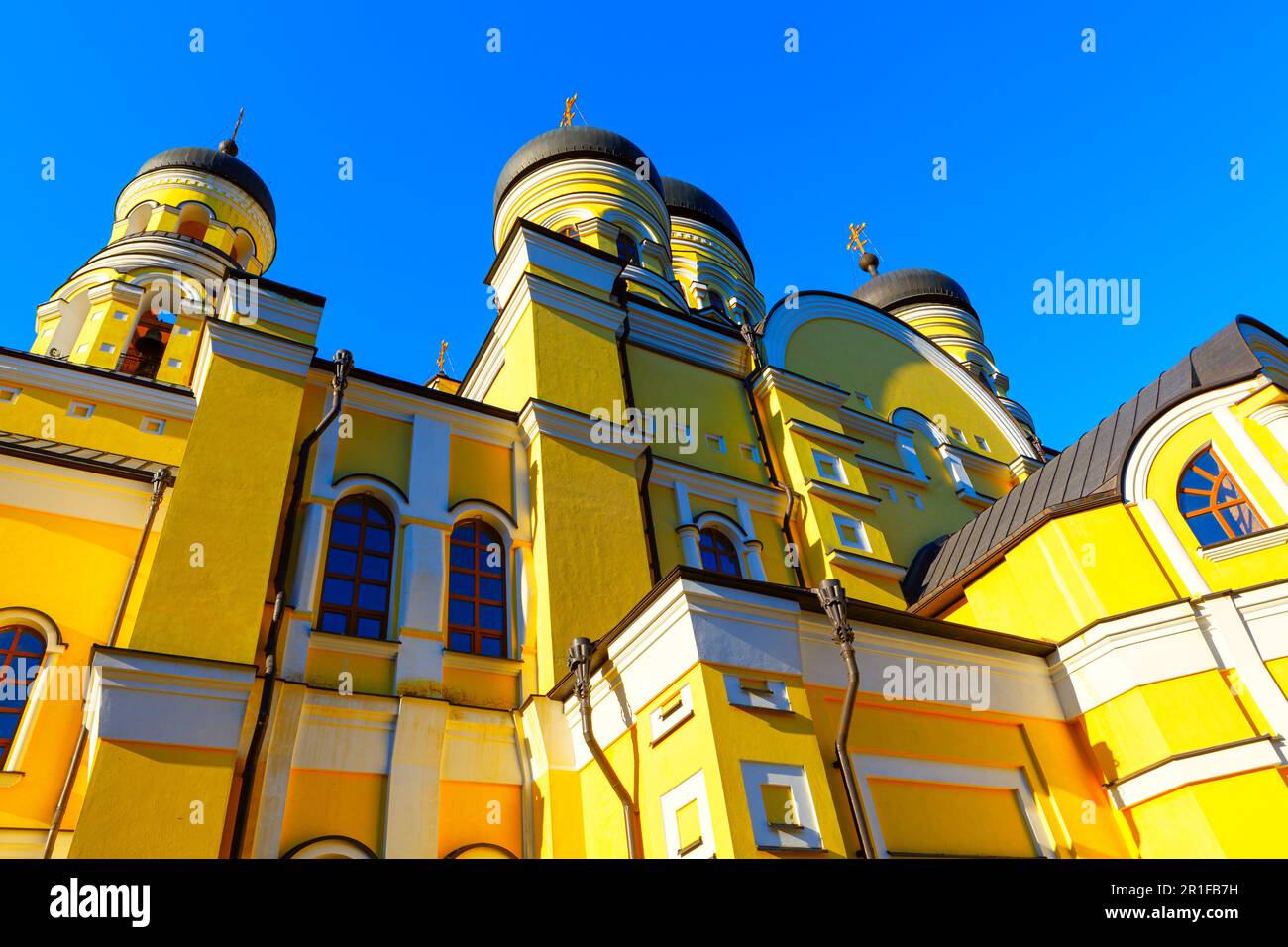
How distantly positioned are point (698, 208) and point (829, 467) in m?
15.0

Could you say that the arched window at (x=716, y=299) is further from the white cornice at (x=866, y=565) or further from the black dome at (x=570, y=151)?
the white cornice at (x=866, y=565)

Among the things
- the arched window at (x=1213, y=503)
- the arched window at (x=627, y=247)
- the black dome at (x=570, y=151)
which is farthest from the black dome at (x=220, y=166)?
the arched window at (x=1213, y=503)

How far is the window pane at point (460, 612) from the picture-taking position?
875 centimetres

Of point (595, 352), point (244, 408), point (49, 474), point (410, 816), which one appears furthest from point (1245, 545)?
point (49, 474)

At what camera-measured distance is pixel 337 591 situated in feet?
27.6

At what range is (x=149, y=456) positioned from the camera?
33.1 ft

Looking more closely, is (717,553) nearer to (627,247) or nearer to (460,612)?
(460,612)

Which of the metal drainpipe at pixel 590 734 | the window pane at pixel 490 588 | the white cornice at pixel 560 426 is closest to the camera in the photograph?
the metal drainpipe at pixel 590 734

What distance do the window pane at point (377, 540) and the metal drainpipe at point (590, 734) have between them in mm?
2491

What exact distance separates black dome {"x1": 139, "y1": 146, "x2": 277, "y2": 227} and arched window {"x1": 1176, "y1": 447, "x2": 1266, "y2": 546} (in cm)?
2063

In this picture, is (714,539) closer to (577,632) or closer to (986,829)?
(577,632)

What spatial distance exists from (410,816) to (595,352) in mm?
6514
